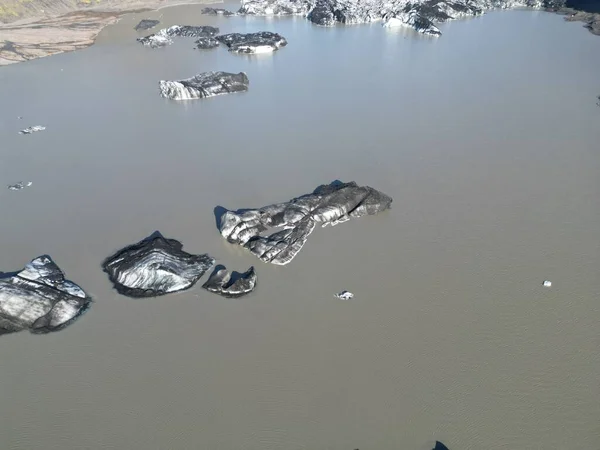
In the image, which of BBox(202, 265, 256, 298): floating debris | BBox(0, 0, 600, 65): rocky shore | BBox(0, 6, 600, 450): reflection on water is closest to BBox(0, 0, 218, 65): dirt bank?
BBox(0, 0, 600, 65): rocky shore

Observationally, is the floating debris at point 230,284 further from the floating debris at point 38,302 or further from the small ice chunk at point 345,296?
the floating debris at point 38,302

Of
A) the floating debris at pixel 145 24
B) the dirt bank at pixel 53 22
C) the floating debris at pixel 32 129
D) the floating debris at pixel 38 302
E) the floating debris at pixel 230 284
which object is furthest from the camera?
the floating debris at pixel 145 24

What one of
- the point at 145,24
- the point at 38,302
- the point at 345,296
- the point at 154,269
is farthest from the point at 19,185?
the point at 145,24

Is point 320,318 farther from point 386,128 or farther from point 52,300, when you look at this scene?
point 386,128

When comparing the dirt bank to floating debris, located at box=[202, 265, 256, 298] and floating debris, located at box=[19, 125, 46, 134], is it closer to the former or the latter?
floating debris, located at box=[19, 125, 46, 134]

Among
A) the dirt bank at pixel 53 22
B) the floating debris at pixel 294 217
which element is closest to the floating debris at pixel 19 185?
the floating debris at pixel 294 217

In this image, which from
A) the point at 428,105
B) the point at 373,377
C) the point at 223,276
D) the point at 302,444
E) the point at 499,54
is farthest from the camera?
the point at 499,54

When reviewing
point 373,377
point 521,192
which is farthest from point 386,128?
point 373,377

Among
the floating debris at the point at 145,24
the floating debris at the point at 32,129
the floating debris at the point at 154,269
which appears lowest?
the floating debris at the point at 154,269
